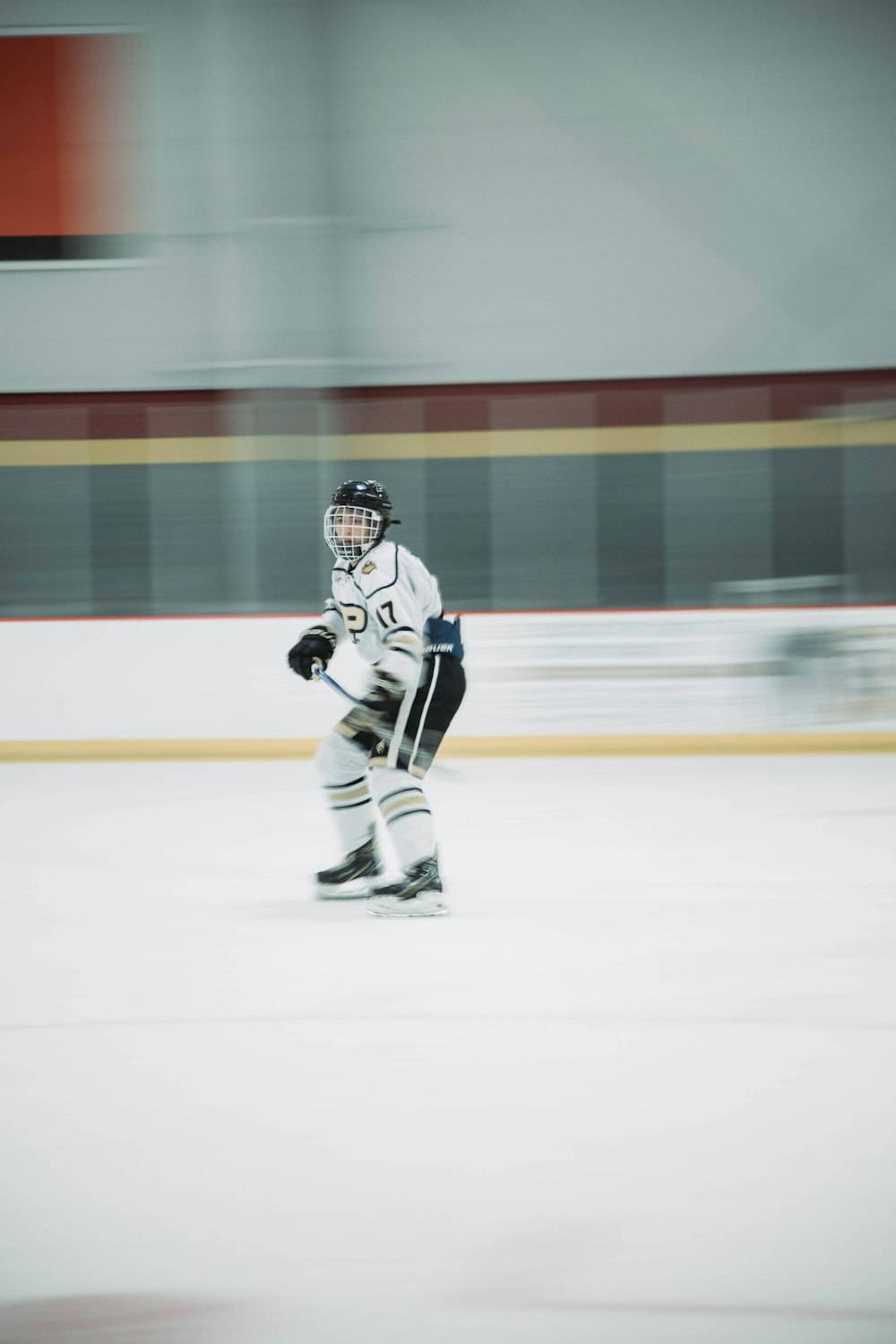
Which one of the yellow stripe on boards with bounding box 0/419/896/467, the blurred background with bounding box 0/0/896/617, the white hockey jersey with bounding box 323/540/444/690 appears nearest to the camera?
the white hockey jersey with bounding box 323/540/444/690

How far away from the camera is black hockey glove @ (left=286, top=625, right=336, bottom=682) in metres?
4.18

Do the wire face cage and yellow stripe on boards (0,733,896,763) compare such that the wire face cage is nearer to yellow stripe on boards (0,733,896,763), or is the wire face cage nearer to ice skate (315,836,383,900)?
ice skate (315,836,383,900)

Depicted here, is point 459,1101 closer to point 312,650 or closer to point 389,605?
point 389,605

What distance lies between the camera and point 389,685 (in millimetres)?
4098

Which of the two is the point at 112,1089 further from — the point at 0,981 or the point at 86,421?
the point at 86,421

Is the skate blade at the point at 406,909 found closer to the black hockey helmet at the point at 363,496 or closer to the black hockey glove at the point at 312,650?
the black hockey glove at the point at 312,650

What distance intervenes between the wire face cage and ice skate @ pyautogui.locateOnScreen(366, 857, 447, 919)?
981 mm

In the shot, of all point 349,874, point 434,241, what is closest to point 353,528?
point 349,874

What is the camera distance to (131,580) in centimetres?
820

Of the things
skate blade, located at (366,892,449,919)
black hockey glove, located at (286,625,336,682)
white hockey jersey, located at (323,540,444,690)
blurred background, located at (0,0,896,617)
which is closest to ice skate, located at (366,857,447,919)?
skate blade, located at (366,892,449,919)

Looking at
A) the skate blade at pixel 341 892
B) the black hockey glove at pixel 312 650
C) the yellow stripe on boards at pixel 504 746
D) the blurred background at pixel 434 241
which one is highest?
the blurred background at pixel 434 241

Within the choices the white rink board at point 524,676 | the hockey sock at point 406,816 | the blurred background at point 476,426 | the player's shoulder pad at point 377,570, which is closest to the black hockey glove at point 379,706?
the hockey sock at point 406,816

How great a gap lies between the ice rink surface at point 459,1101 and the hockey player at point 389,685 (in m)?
0.22

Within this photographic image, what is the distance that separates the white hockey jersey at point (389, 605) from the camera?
4031 mm
